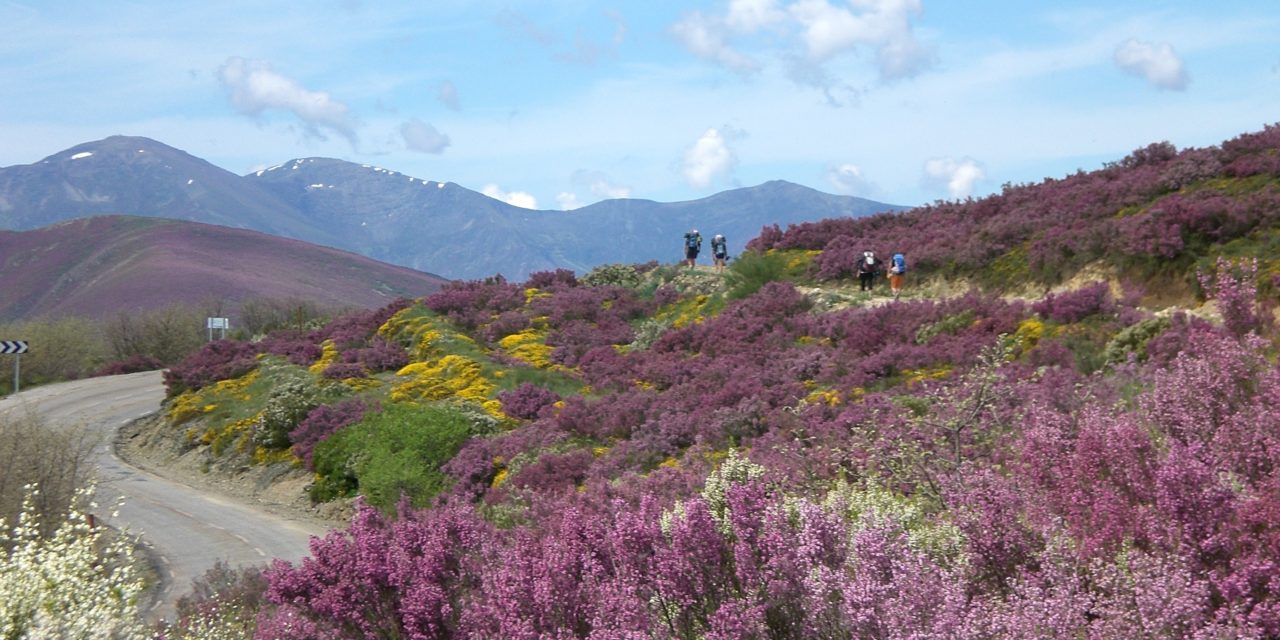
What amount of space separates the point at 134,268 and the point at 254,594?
14330 centimetres

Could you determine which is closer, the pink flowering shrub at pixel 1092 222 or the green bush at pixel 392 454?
the green bush at pixel 392 454

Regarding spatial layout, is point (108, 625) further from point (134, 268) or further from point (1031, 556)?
point (134, 268)

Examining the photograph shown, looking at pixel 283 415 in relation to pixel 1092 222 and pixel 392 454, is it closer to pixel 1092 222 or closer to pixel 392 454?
pixel 392 454

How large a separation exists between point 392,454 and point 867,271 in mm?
12569

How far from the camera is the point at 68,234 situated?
575ft

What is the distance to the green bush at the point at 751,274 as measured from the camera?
27.2m

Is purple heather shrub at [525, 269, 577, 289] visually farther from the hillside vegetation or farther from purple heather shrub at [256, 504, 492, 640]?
purple heather shrub at [256, 504, 492, 640]

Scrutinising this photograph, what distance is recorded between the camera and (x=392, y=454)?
19.3 metres

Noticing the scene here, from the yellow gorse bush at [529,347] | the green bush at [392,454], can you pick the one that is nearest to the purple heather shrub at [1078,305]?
the green bush at [392,454]

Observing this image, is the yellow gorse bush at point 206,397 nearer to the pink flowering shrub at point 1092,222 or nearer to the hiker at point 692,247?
the hiker at point 692,247

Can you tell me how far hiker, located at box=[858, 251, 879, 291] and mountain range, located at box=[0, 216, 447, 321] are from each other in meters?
98.1

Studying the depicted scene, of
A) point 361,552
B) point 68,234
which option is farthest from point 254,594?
point 68,234

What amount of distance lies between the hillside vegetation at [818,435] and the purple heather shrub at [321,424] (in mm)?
90

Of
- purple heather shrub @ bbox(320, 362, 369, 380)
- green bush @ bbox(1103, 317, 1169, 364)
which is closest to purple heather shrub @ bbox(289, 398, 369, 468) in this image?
purple heather shrub @ bbox(320, 362, 369, 380)
